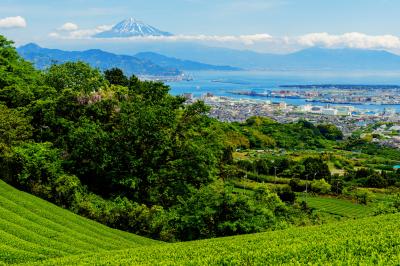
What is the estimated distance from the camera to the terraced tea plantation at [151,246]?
305 inches

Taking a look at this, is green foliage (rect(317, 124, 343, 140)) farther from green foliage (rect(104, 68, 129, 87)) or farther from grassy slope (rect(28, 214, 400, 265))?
grassy slope (rect(28, 214, 400, 265))

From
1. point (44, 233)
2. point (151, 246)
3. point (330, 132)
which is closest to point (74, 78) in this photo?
point (44, 233)

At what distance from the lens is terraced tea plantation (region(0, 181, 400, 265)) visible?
25.4ft

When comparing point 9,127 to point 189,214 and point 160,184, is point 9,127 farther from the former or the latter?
point 189,214

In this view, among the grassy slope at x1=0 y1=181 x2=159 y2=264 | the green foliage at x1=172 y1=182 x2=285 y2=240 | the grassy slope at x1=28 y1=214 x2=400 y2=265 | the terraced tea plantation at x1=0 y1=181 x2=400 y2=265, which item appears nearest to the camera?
the grassy slope at x1=28 y1=214 x2=400 y2=265

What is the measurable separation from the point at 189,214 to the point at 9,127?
8447 mm

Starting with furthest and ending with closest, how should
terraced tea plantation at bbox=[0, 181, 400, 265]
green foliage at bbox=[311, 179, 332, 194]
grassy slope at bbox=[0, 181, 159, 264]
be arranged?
green foliage at bbox=[311, 179, 332, 194]
grassy slope at bbox=[0, 181, 159, 264]
terraced tea plantation at bbox=[0, 181, 400, 265]

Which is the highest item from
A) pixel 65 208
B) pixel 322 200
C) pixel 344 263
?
pixel 344 263

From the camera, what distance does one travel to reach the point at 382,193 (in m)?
40.2

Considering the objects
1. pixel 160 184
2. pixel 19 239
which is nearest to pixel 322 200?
pixel 160 184

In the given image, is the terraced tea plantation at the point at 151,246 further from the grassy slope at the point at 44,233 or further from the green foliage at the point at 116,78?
the green foliage at the point at 116,78

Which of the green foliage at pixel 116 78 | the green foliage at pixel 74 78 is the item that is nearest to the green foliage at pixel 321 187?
the green foliage at pixel 116 78

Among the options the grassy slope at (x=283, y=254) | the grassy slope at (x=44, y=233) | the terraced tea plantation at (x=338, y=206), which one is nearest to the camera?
the grassy slope at (x=283, y=254)

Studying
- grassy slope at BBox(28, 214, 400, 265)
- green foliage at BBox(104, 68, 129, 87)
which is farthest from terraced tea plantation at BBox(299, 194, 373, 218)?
grassy slope at BBox(28, 214, 400, 265)
